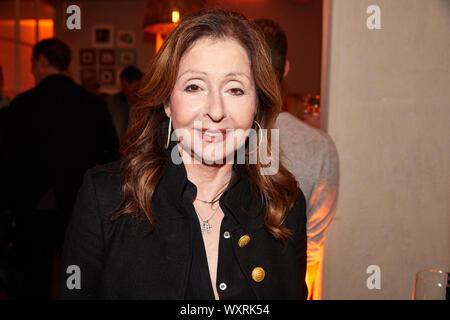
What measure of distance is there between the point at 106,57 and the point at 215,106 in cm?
553

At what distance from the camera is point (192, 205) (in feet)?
3.89

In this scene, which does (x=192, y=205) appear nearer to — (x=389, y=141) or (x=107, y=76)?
(x=389, y=141)

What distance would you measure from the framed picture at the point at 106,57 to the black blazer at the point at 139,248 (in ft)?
17.4

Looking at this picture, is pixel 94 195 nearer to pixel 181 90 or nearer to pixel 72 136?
pixel 181 90

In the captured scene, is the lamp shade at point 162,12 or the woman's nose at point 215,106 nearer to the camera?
the woman's nose at point 215,106

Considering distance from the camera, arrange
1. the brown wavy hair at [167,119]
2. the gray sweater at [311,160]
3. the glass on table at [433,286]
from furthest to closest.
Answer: the gray sweater at [311,160] → the brown wavy hair at [167,119] → the glass on table at [433,286]

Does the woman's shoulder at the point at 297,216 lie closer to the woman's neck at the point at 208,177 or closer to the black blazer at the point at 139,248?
the black blazer at the point at 139,248

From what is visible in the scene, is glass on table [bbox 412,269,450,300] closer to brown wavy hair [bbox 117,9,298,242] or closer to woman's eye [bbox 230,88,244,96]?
brown wavy hair [bbox 117,9,298,242]

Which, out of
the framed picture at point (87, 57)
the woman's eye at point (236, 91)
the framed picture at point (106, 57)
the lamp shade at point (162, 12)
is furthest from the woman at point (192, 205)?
the framed picture at point (87, 57)

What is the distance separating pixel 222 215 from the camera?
4.09ft

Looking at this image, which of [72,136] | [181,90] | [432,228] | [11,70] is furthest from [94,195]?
[11,70]

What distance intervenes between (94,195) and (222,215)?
393mm

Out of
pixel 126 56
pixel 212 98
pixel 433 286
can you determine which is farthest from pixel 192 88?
pixel 126 56

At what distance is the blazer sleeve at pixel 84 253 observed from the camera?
1104 mm
